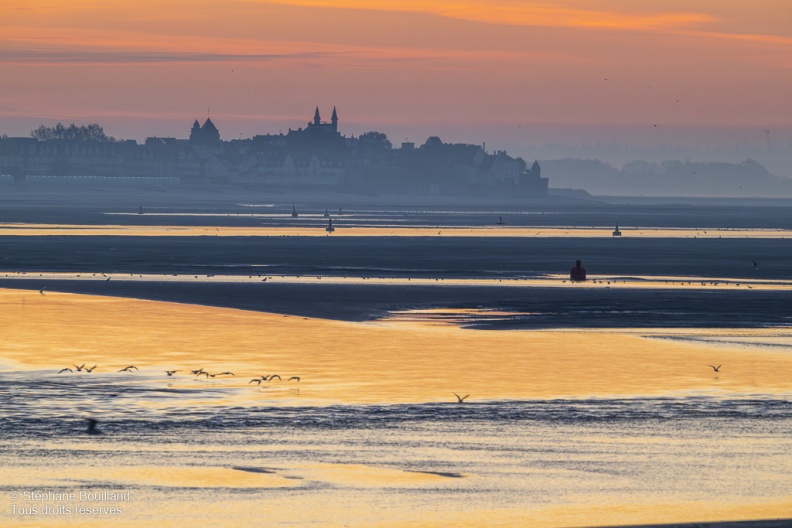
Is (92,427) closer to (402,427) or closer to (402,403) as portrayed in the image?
(402,427)

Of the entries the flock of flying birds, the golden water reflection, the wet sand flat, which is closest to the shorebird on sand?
the wet sand flat

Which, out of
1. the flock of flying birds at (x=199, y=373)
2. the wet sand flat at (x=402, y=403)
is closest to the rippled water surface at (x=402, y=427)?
the wet sand flat at (x=402, y=403)

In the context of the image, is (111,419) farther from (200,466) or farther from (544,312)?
(544,312)

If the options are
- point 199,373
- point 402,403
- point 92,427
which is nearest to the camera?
point 92,427

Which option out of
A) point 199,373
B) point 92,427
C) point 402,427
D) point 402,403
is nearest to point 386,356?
point 199,373

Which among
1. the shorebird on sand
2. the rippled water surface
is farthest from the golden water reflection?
the shorebird on sand

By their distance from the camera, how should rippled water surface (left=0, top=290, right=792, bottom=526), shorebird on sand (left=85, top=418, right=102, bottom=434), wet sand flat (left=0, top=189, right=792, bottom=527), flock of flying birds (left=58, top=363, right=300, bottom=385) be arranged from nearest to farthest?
rippled water surface (left=0, top=290, right=792, bottom=526) < wet sand flat (left=0, top=189, right=792, bottom=527) < shorebird on sand (left=85, top=418, right=102, bottom=434) < flock of flying birds (left=58, top=363, right=300, bottom=385)

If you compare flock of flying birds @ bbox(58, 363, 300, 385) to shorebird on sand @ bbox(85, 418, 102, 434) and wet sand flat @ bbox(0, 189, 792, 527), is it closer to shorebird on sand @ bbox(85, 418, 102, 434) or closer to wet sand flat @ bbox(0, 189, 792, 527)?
wet sand flat @ bbox(0, 189, 792, 527)

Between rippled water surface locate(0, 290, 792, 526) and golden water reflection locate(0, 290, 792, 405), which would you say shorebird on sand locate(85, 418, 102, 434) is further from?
golden water reflection locate(0, 290, 792, 405)

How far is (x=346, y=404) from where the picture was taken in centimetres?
2273

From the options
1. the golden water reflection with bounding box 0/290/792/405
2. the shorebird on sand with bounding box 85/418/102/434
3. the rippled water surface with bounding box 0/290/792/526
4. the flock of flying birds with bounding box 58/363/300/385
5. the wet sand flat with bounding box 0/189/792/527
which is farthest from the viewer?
the flock of flying birds with bounding box 58/363/300/385

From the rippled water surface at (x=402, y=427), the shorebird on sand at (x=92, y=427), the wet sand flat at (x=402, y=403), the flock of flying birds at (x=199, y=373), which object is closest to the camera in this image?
the rippled water surface at (x=402, y=427)

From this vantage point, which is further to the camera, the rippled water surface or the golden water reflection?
the golden water reflection

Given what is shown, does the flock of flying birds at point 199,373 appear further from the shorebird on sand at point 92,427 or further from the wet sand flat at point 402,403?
the shorebird on sand at point 92,427
